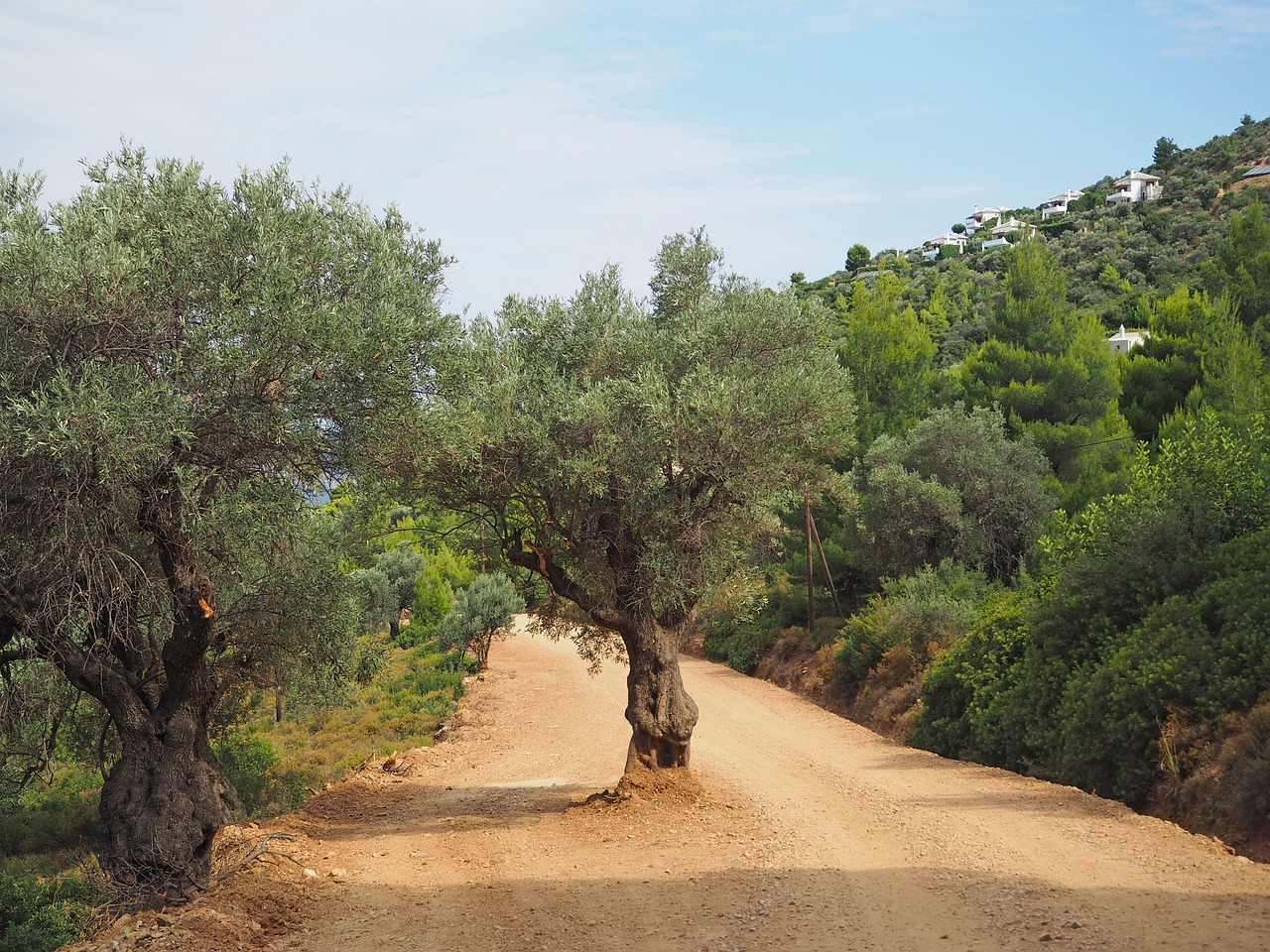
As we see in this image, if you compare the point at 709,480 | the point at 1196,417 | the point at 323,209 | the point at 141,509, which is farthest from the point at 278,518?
the point at 1196,417

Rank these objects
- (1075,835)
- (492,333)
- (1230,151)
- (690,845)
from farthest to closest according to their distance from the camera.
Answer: (1230,151)
(492,333)
(690,845)
(1075,835)

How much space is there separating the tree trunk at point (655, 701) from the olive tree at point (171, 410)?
5.24m

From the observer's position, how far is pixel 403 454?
10867mm

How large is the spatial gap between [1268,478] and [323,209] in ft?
46.3

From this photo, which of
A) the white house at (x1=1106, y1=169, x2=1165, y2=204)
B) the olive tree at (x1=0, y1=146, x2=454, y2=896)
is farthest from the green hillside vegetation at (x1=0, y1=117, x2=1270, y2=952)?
the white house at (x1=1106, y1=169, x2=1165, y2=204)

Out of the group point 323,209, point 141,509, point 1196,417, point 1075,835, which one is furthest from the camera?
point 1196,417

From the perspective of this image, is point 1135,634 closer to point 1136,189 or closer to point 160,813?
point 160,813

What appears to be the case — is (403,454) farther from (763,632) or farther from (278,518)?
(763,632)

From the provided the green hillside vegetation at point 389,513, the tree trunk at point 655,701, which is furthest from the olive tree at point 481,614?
the tree trunk at point 655,701

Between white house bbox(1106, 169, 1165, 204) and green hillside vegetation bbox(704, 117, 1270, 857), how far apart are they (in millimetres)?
36472

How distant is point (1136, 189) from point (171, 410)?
363 ft

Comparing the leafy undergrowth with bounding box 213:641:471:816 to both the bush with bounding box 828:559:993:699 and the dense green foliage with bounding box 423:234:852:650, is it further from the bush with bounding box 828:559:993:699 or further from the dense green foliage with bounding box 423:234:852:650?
the bush with bounding box 828:559:993:699

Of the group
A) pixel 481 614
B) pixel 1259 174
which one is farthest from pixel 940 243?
pixel 481 614

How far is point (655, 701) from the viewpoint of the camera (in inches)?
563
